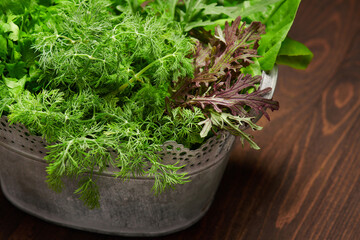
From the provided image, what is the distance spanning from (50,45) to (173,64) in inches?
7.4

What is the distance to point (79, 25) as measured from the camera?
736mm

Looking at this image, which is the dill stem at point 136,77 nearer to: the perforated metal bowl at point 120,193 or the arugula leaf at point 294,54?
the perforated metal bowl at point 120,193

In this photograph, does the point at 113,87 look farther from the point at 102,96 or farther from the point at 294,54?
the point at 294,54

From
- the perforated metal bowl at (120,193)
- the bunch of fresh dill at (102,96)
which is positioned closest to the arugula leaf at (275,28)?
the perforated metal bowl at (120,193)

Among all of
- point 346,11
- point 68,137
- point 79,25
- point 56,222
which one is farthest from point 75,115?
point 346,11

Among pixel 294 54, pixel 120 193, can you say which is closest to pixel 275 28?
pixel 294 54

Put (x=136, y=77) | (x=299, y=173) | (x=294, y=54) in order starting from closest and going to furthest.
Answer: (x=136, y=77) < (x=294, y=54) < (x=299, y=173)

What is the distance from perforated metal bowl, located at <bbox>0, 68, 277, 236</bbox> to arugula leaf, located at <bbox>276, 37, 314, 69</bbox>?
7cm

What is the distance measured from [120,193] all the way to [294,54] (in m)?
0.41

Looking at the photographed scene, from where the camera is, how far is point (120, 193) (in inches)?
31.8

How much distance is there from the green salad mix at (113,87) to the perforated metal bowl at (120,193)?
0.10ft

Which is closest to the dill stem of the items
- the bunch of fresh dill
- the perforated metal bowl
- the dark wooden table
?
the bunch of fresh dill

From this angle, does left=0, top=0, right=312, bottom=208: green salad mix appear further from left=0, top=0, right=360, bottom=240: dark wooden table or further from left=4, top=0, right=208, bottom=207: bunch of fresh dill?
left=0, top=0, right=360, bottom=240: dark wooden table

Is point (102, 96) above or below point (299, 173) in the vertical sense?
above
